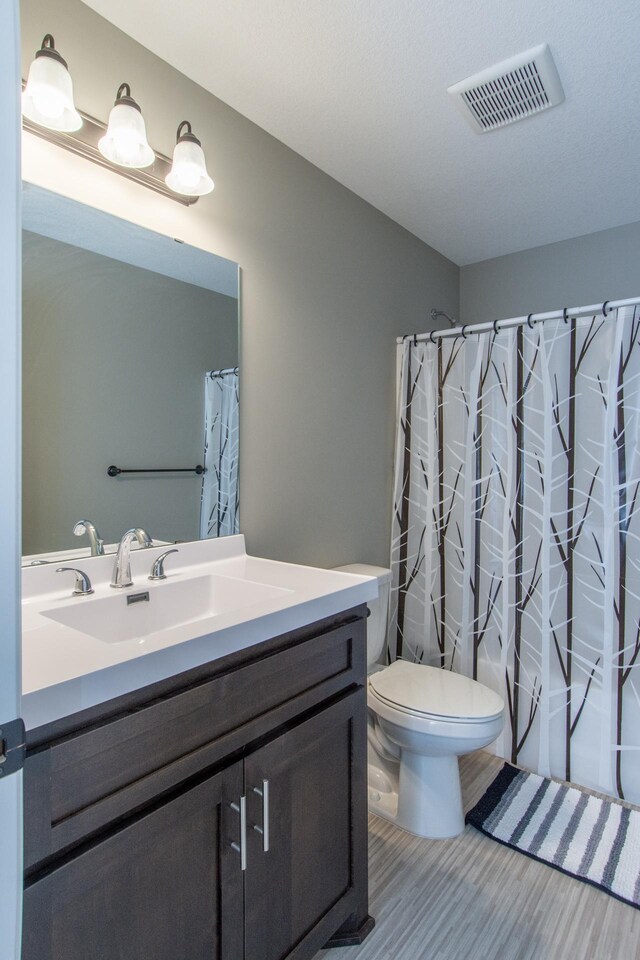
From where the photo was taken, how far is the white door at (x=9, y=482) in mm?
475

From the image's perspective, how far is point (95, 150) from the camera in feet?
4.27

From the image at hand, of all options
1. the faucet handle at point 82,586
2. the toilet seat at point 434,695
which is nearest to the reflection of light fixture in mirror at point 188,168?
the faucet handle at point 82,586

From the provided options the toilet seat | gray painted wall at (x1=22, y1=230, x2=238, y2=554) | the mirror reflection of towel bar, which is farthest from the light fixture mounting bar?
the toilet seat

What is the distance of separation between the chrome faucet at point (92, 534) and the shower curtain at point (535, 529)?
1464 millimetres

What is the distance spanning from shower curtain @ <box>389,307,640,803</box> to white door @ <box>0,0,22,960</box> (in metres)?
2.00

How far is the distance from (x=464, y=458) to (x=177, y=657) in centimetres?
174

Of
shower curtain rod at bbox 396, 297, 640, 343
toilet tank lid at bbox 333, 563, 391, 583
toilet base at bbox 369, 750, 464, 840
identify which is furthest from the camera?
toilet tank lid at bbox 333, 563, 391, 583

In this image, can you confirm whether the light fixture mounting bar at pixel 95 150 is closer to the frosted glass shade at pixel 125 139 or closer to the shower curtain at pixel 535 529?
the frosted glass shade at pixel 125 139

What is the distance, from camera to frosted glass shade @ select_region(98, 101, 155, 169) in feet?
4.13

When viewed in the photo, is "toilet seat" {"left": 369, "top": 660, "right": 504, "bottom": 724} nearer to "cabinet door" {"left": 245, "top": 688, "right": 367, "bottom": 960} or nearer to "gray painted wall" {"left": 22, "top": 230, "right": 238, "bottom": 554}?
"cabinet door" {"left": 245, "top": 688, "right": 367, "bottom": 960}

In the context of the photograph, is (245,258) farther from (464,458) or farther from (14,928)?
(14,928)

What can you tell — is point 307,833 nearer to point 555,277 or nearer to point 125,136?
point 125,136

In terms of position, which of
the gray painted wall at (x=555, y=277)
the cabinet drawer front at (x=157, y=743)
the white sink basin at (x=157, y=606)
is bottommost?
the cabinet drawer front at (x=157, y=743)

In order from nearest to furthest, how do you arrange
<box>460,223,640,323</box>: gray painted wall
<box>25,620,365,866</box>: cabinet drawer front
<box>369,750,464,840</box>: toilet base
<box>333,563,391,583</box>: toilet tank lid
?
<box>25,620,365,866</box>: cabinet drawer front
<box>369,750,464,840</box>: toilet base
<box>333,563,391,583</box>: toilet tank lid
<box>460,223,640,323</box>: gray painted wall
